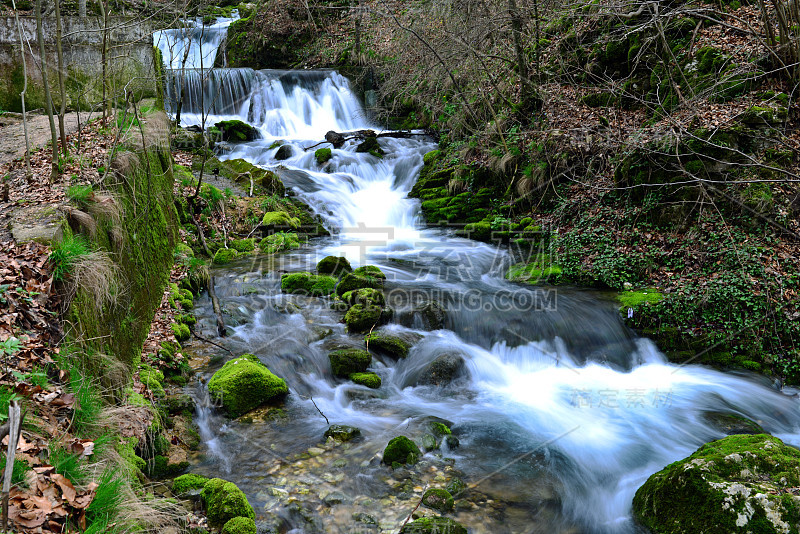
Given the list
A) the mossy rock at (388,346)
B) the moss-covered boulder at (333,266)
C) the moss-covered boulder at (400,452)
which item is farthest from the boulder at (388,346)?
the moss-covered boulder at (333,266)

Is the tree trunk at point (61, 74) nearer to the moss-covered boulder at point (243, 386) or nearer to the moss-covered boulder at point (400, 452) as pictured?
the moss-covered boulder at point (243, 386)

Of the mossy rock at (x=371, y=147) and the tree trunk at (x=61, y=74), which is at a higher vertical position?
the tree trunk at (x=61, y=74)

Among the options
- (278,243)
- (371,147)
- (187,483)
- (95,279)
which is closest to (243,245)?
(278,243)

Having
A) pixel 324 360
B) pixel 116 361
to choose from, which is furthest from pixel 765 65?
pixel 116 361

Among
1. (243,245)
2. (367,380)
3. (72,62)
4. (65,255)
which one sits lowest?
(367,380)

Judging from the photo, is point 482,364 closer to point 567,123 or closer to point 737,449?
point 737,449

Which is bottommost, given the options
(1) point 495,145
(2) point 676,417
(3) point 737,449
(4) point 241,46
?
(2) point 676,417

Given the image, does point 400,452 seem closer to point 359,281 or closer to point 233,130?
point 359,281

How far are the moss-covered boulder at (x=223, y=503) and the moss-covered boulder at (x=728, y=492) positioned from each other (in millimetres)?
3332

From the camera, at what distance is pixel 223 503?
3.89 metres

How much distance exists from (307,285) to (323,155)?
7.43 m

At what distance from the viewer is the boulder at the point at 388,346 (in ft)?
23.0

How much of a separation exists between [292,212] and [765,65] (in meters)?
10.1

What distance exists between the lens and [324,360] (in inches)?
263
